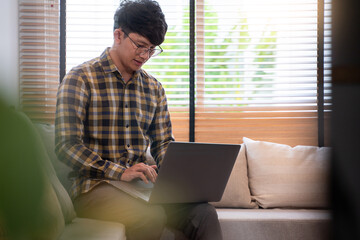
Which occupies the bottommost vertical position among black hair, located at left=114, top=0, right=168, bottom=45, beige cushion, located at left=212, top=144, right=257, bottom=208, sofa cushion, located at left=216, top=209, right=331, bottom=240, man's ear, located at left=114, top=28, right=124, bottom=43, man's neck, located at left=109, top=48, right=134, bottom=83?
sofa cushion, located at left=216, top=209, right=331, bottom=240

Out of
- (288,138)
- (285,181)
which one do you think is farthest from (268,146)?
(288,138)

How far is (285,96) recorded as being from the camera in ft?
10.7

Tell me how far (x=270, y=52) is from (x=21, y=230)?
322 cm

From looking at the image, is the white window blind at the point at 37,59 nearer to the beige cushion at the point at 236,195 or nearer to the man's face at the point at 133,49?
the man's face at the point at 133,49

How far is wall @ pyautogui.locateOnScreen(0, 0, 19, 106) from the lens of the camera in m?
0.16

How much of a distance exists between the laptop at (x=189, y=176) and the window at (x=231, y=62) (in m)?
1.50

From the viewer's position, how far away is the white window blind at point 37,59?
197mm

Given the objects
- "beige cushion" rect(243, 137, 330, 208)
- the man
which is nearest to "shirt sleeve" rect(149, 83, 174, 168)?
the man

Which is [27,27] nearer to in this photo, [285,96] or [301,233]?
[301,233]

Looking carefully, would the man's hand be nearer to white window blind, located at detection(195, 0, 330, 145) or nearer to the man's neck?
the man's neck

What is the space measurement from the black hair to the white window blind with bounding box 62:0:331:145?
1.29m

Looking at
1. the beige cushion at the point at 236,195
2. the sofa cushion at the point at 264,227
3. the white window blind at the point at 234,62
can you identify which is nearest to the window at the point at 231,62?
the white window blind at the point at 234,62

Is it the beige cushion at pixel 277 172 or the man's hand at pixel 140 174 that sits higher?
the man's hand at pixel 140 174

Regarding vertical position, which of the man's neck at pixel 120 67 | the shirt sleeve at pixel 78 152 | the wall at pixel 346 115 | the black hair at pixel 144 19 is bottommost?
the shirt sleeve at pixel 78 152
